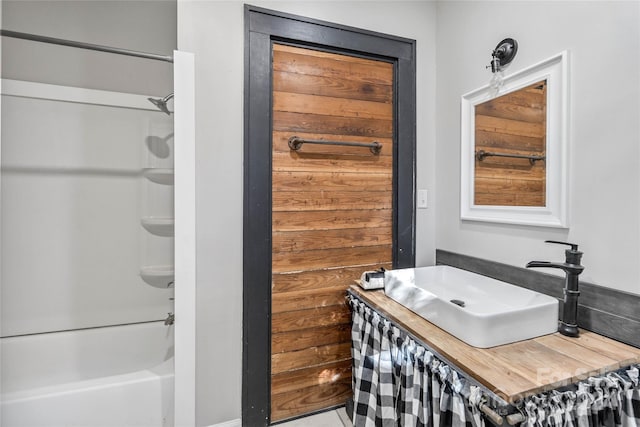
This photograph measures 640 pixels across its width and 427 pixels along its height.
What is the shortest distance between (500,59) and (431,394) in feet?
5.12

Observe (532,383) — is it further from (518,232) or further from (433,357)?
(518,232)

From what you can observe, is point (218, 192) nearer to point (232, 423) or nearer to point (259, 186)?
point (259, 186)

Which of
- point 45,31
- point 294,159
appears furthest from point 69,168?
point 294,159

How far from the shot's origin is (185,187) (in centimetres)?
148

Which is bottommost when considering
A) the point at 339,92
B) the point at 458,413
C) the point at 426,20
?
the point at 458,413

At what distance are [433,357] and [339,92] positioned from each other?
4.77 ft

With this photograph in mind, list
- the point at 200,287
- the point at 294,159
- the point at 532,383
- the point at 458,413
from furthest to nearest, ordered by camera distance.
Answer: the point at 294,159 < the point at 200,287 < the point at 458,413 < the point at 532,383

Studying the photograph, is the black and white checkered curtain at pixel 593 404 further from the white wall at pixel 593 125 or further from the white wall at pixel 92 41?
the white wall at pixel 92 41

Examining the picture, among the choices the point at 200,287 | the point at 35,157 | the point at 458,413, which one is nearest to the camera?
the point at 458,413

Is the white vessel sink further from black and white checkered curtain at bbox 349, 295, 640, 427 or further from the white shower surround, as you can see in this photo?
the white shower surround

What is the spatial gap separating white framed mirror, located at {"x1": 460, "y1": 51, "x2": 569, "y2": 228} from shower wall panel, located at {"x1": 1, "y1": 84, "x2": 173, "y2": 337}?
1906 millimetres

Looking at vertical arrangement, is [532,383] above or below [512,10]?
below

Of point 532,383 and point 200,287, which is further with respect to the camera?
point 200,287

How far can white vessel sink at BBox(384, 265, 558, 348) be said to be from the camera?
3.44 feet
